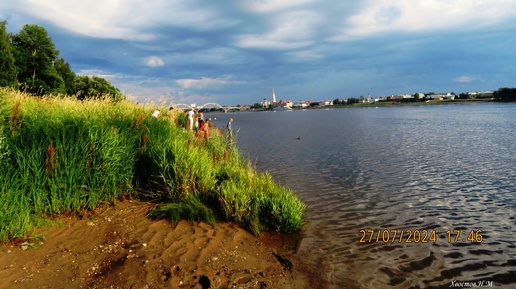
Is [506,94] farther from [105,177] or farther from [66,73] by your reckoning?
[105,177]

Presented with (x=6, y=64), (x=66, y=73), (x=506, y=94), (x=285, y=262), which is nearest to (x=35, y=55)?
(x=6, y=64)

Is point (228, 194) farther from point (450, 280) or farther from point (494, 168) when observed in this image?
point (494, 168)

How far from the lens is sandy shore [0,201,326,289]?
5.40 metres

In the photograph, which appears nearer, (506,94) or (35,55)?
(35,55)

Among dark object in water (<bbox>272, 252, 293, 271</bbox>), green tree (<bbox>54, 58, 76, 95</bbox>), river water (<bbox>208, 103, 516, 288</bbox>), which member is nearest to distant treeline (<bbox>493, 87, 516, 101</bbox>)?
river water (<bbox>208, 103, 516, 288</bbox>)

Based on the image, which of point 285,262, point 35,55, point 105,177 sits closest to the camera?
point 285,262

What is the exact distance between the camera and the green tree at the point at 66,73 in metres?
65.9

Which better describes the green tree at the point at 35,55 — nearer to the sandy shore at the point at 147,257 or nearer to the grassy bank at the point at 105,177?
the grassy bank at the point at 105,177

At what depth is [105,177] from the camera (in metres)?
8.31

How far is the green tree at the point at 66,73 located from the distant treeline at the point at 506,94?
583ft

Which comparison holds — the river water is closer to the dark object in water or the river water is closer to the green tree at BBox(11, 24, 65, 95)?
the dark object in water

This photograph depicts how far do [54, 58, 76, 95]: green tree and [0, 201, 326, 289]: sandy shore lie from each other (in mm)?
67508

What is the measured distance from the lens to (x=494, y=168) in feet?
53.6

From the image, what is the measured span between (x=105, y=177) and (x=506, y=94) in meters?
195
